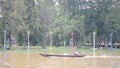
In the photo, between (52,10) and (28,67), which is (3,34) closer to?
(52,10)

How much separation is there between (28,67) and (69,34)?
37460 millimetres

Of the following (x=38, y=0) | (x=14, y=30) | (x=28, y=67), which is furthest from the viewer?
(x=38, y=0)

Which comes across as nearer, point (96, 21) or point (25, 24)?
point (25, 24)

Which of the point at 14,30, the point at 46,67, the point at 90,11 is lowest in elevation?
the point at 46,67

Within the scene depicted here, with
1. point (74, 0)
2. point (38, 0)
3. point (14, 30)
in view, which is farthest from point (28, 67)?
point (74, 0)

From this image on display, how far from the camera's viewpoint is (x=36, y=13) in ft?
170

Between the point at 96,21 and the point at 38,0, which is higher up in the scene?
the point at 38,0

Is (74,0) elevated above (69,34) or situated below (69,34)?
above

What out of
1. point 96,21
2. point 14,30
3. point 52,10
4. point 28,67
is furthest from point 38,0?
point 28,67

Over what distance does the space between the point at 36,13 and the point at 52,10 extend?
389cm

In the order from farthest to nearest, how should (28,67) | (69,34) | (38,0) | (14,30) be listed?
(69,34) → (38,0) → (14,30) → (28,67)

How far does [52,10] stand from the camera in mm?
54531

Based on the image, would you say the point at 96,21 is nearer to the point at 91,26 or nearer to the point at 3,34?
the point at 91,26

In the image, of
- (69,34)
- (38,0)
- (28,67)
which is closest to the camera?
(28,67)
